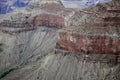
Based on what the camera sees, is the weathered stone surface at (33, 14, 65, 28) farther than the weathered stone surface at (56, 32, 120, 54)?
Yes

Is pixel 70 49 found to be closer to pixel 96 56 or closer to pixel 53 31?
pixel 96 56

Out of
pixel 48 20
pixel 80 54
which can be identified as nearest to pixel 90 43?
pixel 80 54

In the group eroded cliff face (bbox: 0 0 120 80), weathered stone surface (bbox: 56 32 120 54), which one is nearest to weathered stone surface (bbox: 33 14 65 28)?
eroded cliff face (bbox: 0 0 120 80)

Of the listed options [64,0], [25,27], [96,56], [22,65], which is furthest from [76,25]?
[64,0]

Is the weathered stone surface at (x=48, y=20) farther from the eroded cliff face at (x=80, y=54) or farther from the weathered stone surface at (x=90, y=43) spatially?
the weathered stone surface at (x=90, y=43)

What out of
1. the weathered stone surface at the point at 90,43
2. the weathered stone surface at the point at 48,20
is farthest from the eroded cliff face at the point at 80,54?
the weathered stone surface at the point at 48,20

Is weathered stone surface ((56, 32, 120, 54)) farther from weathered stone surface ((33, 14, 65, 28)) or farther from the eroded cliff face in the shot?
weathered stone surface ((33, 14, 65, 28))

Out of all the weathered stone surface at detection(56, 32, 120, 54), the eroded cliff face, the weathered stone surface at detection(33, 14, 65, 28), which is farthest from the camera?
the weathered stone surface at detection(33, 14, 65, 28)

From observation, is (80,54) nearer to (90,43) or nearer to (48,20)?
(90,43)
